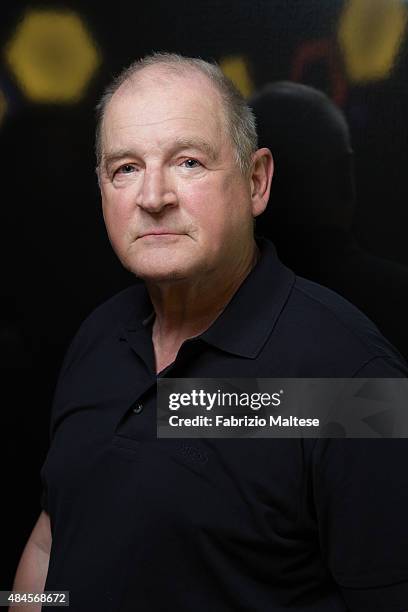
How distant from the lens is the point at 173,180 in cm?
134

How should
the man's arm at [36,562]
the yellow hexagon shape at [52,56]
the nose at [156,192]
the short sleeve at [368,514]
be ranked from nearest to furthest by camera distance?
the short sleeve at [368,514], the nose at [156,192], the man's arm at [36,562], the yellow hexagon shape at [52,56]

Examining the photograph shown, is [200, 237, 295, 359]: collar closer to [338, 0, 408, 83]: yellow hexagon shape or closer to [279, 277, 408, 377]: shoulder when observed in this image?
[279, 277, 408, 377]: shoulder

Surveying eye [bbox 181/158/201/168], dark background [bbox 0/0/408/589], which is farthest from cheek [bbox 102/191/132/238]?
dark background [bbox 0/0/408/589]

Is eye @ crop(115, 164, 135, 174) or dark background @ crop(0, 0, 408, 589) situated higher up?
dark background @ crop(0, 0, 408, 589)

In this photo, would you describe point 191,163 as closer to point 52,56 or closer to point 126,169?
point 126,169

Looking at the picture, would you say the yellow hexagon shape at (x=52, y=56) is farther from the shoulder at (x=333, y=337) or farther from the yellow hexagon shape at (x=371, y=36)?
the shoulder at (x=333, y=337)

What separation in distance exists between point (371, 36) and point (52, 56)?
0.76 metres

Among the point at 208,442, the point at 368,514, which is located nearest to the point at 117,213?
the point at 208,442

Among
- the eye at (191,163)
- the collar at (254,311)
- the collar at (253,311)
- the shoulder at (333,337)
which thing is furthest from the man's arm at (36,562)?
the eye at (191,163)

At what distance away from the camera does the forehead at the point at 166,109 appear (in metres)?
1.34

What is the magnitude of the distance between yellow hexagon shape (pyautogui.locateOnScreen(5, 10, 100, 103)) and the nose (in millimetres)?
622

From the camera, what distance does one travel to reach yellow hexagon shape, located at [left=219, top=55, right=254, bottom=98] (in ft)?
5.65

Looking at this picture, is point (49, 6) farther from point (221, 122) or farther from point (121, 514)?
point (121, 514)

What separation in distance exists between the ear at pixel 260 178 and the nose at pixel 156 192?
0.21m
